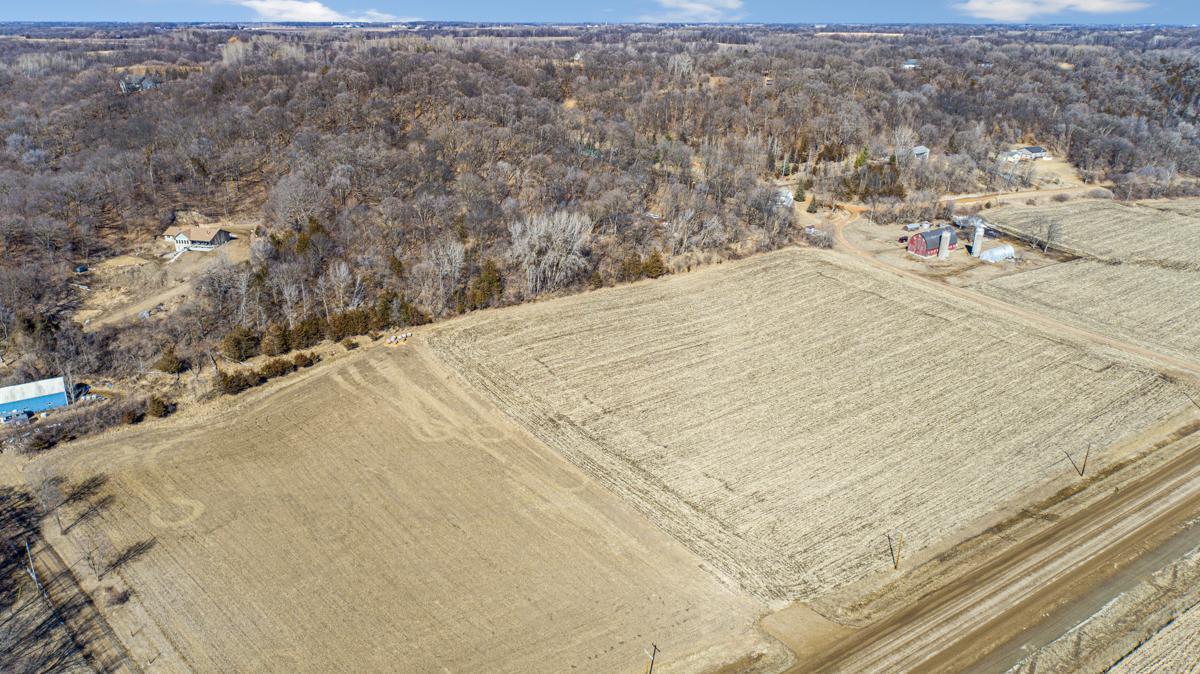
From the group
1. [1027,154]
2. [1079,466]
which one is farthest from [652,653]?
[1027,154]

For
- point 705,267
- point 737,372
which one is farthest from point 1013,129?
point 737,372

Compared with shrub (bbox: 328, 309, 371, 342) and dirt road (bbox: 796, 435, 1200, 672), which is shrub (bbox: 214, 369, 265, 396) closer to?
shrub (bbox: 328, 309, 371, 342)

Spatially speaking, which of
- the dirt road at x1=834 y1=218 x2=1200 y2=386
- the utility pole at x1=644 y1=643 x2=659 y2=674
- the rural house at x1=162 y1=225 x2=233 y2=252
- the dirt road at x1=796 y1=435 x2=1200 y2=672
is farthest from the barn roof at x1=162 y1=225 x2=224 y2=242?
the dirt road at x1=834 y1=218 x2=1200 y2=386

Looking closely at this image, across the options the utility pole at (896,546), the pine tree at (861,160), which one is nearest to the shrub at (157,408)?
the utility pole at (896,546)

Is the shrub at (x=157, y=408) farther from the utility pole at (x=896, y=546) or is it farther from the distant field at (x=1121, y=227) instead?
the distant field at (x=1121, y=227)

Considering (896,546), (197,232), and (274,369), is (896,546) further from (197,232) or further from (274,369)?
(197,232)

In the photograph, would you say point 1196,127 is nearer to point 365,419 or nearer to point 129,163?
point 365,419
